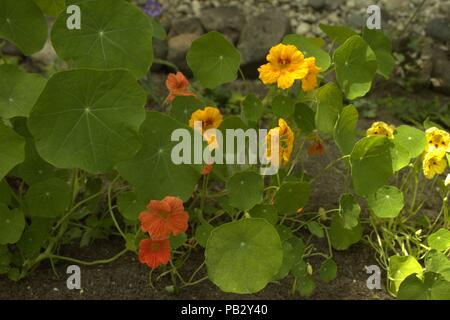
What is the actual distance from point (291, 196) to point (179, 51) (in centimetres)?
138

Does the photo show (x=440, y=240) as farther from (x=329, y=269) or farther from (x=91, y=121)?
(x=91, y=121)

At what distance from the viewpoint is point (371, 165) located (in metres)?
1.49

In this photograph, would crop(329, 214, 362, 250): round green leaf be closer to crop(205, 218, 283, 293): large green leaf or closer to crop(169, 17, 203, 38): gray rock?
crop(205, 218, 283, 293): large green leaf

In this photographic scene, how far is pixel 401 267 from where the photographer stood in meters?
1.55

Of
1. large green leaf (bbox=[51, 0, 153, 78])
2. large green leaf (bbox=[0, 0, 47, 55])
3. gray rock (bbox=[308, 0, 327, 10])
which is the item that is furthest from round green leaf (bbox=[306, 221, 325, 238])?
gray rock (bbox=[308, 0, 327, 10])

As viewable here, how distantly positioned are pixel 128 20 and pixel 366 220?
34.1 inches

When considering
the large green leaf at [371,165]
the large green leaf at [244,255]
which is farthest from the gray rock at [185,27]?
the large green leaf at [244,255]

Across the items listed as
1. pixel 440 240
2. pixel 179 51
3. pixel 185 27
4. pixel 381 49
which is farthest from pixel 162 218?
pixel 185 27

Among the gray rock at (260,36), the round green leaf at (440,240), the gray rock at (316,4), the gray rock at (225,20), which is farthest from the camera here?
the gray rock at (316,4)

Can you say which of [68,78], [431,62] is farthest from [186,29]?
[68,78]

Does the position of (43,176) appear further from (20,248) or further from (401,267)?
(401,267)

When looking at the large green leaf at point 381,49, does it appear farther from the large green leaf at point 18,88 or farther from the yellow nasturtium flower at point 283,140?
the large green leaf at point 18,88

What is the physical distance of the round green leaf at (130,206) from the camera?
1.54 meters

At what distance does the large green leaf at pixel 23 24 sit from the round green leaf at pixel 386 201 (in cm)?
90
